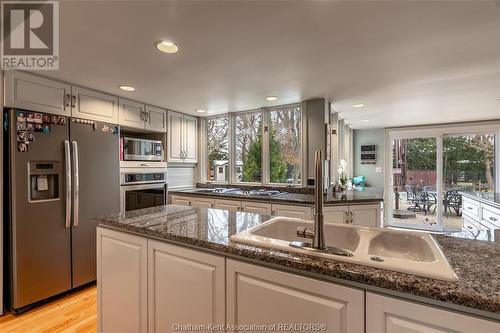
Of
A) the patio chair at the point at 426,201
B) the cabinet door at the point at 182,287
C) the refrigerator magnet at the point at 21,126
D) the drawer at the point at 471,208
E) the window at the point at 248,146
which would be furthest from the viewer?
the patio chair at the point at 426,201

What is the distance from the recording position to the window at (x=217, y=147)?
14.2 feet

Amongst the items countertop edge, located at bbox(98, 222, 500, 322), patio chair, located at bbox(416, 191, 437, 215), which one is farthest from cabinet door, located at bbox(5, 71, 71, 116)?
patio chair, located at bbox(416, 191, 437, 215)

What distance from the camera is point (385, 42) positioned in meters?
1.75

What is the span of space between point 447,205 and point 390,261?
536 cm

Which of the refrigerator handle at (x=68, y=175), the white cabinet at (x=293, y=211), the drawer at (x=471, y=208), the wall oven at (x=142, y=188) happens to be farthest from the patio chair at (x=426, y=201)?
the refrigerator handle at (x=68, y=175)

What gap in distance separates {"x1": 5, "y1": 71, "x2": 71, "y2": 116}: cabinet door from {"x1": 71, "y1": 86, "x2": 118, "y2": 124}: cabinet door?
85 mm

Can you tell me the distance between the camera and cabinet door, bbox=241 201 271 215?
3.03m

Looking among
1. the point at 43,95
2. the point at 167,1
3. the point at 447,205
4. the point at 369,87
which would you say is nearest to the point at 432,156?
the point at 447,205

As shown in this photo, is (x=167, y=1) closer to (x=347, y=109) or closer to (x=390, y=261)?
(x=390, y=261)

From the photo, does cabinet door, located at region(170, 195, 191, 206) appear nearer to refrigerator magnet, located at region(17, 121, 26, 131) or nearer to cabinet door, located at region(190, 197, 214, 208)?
cabinet door, located at region(190, 197, 214, 208)

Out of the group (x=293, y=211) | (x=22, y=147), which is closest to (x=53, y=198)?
(x=22, y=147)

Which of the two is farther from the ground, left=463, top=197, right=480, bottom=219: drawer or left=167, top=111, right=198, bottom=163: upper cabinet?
left=167, top=111, right=198, bottom=163: upper cabinet

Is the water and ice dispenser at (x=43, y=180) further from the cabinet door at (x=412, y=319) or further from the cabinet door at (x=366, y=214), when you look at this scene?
the cabinet door at (x=366, y=214)

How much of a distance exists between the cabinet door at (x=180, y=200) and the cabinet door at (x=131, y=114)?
1111 mm
